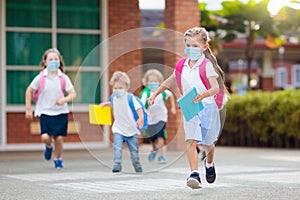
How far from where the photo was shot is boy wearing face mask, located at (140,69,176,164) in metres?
10.6

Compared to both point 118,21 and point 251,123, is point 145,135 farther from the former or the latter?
point 251,123

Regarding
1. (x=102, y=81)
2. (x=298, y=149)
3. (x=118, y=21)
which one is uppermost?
(x=118, y=21)

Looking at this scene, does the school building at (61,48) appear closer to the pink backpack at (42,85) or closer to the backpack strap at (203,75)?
the pink backpack at (42,85)

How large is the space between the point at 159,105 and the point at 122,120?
1.16m

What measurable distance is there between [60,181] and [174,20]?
22.5 ft

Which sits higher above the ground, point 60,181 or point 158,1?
point 158,1

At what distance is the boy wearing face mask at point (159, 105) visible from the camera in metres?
10.6

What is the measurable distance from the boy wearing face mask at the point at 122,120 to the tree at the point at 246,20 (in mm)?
14642

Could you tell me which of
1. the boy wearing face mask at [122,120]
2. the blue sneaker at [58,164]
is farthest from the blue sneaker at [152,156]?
the blue sneaker at [58,164]

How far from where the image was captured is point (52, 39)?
15.2 m

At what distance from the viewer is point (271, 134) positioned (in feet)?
56.6

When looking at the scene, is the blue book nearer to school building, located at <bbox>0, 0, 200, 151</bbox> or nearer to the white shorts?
the white shorts

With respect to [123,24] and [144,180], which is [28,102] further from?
[123,24]

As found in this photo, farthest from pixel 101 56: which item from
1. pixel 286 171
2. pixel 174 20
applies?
pixel 286 171
